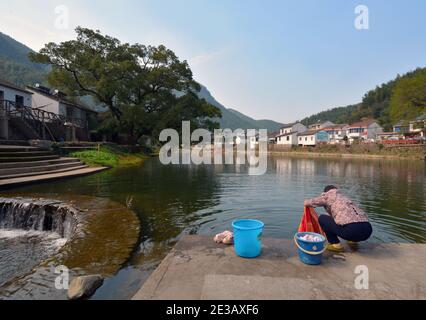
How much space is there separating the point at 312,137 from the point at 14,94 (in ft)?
213

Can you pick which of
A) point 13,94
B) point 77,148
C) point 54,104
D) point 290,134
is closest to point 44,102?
point 54,104

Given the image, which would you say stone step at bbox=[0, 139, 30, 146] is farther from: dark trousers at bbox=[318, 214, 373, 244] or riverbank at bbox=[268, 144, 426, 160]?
riverbank at bbox=[268, 144, 426, 160]

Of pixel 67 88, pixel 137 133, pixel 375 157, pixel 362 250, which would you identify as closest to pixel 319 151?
pixel 375 157

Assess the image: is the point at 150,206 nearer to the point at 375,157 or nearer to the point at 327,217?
the point at 327,217

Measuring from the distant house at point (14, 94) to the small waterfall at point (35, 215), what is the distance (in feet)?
60.3

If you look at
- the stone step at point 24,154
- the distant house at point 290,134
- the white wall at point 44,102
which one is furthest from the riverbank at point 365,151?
the stone step at point 24,154

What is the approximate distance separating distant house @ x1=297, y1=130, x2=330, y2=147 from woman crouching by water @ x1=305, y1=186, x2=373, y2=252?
70.8 meters

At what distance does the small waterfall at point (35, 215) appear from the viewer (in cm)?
904

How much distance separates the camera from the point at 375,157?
47.5 metres

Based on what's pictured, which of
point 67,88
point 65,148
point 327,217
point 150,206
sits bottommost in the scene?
point 150,206

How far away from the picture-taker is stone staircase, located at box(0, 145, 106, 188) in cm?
1428

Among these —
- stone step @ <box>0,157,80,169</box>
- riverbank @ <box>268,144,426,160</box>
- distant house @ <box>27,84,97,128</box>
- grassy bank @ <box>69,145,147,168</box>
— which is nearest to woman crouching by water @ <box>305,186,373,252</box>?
stone step @ <box>0,157,80,169</box>

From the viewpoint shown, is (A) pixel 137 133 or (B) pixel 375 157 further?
(B) pixel 375 157
